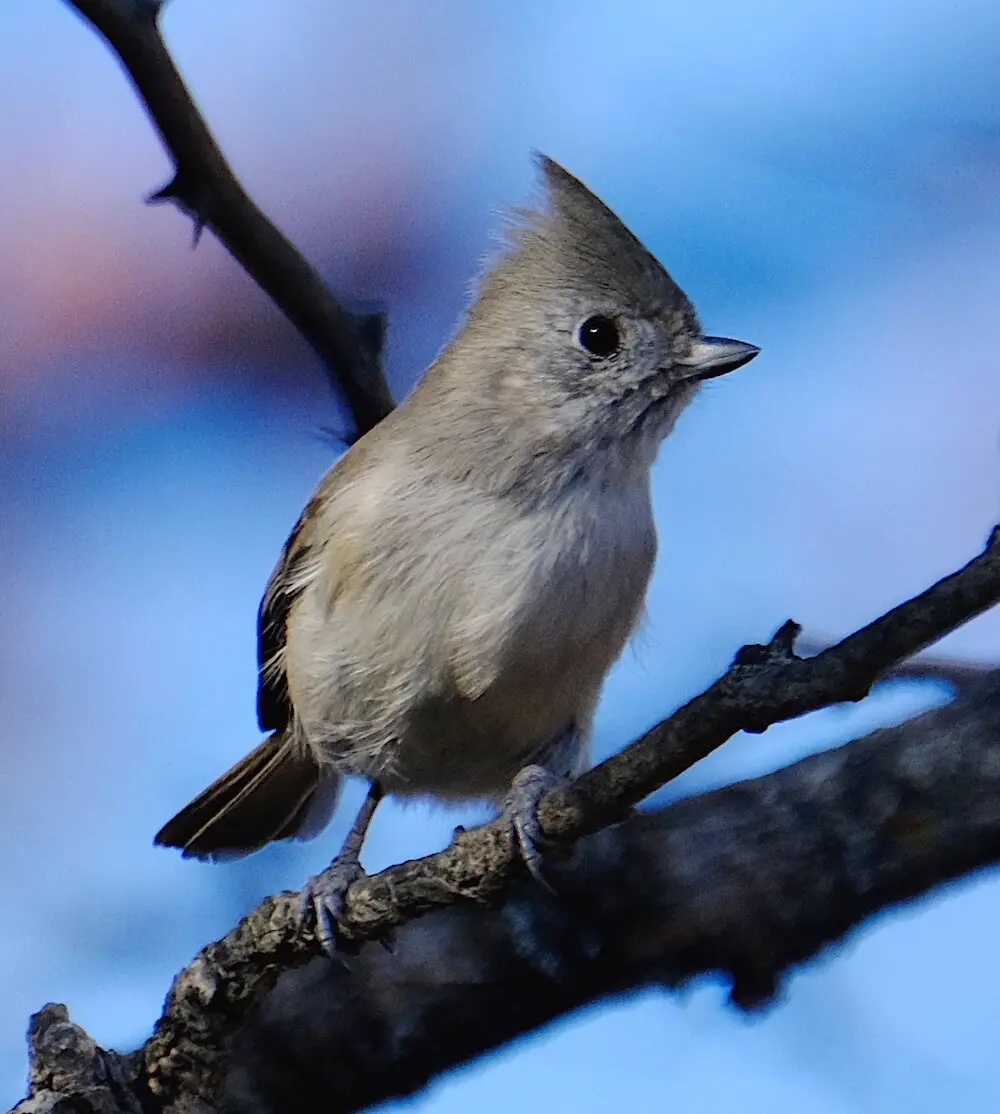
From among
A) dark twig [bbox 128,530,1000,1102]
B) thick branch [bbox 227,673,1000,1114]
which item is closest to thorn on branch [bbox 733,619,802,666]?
dark twig [bbox 128,530,1000,1102]

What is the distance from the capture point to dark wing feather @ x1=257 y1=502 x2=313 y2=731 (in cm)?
162

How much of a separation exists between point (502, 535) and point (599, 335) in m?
0.30

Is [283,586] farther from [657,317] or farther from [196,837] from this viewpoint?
[657,317]

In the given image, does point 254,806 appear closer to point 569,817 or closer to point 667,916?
point 667,916

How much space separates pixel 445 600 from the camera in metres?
1.36

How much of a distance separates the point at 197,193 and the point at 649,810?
0.65 m

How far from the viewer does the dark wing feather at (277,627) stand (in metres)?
1.62

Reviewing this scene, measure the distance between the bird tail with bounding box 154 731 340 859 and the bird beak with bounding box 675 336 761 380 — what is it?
66 centimetres

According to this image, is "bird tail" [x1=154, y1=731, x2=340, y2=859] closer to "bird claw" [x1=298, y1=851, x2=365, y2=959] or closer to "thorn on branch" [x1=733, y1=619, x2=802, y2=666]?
"bird claw" [x1=298, y1=851, x2=365, y2=959]

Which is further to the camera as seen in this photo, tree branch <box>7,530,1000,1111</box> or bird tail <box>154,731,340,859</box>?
bird tail <box>154,731,340,859</box>

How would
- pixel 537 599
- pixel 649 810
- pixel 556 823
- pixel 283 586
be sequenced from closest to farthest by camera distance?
pixel 556 823 < pixel 649 810 < pixel 537 599 < pixel 283 586

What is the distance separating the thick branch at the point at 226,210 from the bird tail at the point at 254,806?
468 mm

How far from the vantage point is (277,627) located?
1.66 metres

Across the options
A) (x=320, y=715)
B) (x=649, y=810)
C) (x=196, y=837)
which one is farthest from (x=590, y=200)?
(x=196, y=837)
